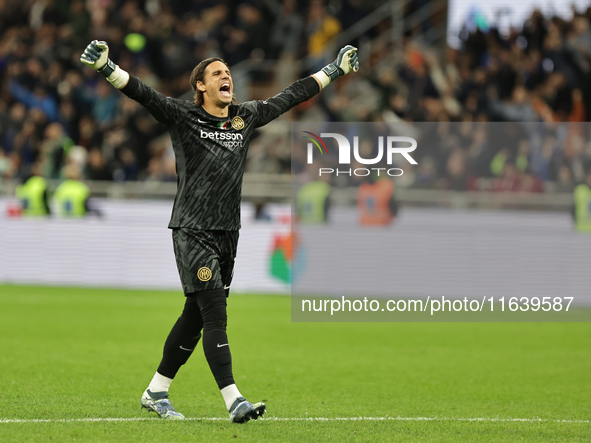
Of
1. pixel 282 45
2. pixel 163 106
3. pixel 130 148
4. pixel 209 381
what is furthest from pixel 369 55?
pixel 163 106

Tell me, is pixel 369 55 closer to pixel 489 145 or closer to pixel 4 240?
pixel 489 145

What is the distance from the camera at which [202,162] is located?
6535 millimetres

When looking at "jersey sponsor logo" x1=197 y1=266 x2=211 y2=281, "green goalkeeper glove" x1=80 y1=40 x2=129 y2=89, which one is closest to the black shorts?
"jersey sponsor logo" x1=197 y1=266 x2=211 y2=281

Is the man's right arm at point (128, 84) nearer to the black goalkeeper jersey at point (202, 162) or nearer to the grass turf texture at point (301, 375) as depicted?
the black goalkeeper jersey at point (202, 162)

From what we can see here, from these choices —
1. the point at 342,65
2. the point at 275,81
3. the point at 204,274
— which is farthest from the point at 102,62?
the point at 275,81

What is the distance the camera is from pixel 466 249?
15445 mm

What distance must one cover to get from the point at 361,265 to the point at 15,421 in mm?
9736

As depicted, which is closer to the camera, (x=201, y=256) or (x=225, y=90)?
(x=201, y=256)

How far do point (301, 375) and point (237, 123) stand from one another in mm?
3150

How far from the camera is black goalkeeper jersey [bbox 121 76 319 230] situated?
647 cm

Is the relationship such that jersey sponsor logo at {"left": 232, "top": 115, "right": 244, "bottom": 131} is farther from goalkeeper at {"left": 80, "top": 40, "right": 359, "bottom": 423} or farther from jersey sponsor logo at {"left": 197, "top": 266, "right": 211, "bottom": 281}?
jersey sponsor logo at {"left": 197, "top": 266, "right": 211, "bottom": 281}

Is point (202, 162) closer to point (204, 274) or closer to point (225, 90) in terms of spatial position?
point (225, 90)

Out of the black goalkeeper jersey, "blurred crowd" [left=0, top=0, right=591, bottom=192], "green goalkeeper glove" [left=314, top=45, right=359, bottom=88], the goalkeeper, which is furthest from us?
"blurred crowd" [left=0, top=0, right=591, bottom=192]

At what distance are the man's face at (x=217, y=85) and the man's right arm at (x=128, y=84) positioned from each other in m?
0.23
